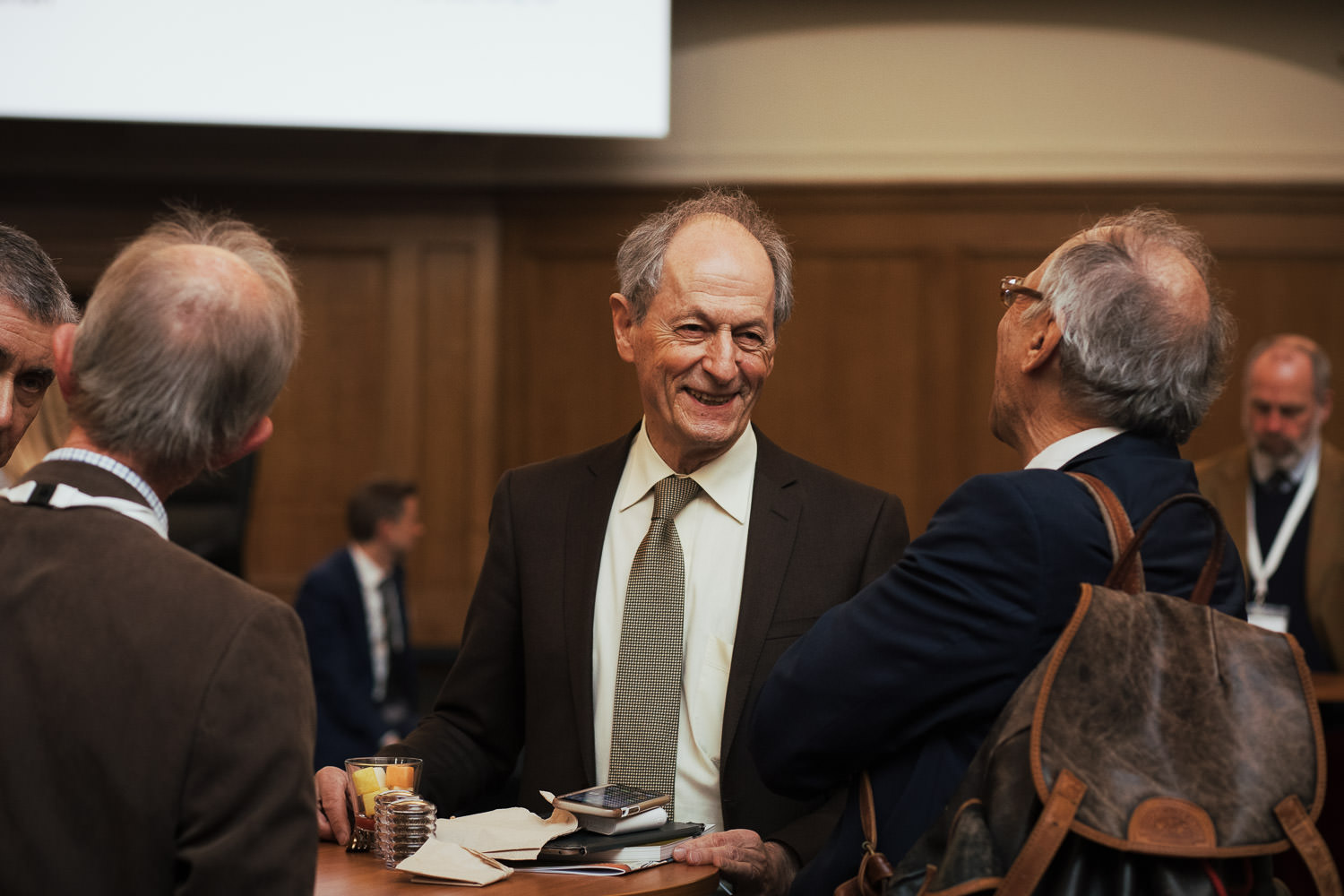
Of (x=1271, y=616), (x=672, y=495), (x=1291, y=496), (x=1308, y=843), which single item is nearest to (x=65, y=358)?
(x=672, y=495)

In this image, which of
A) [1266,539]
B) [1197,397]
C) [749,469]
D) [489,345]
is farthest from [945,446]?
[1197,397]

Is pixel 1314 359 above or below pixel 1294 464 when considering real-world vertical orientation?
above

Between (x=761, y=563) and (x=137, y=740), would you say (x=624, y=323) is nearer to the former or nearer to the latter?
(x=761, y=563)

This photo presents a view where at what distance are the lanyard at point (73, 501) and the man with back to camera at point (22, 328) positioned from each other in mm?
860

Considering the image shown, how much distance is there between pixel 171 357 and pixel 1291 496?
4303 mm

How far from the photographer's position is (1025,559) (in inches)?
56.9

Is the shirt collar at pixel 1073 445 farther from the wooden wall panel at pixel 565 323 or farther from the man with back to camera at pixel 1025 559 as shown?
the wooden wall panel at pixel 565 323

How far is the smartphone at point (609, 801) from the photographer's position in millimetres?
1622

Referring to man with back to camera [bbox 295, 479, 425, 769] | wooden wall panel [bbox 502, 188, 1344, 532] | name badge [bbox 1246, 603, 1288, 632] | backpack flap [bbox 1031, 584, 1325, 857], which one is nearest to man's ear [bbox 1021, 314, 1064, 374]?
backpack flap [bbox 1031, 584, 1325, 857]

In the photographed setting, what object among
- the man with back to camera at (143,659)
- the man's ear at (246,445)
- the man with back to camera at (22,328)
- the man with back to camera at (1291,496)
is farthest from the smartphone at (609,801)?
the man with back to camera at (1291,496)

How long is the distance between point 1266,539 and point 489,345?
11.3 ft

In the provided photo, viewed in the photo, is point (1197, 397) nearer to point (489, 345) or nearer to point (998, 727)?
point (998, 727)

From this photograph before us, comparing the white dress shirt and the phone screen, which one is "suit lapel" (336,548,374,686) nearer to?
the white dress shirt

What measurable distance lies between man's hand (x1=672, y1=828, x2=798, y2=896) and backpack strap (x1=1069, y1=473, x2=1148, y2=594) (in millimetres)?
610
